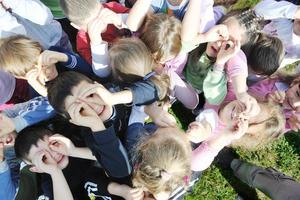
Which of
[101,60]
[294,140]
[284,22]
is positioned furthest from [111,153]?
[294,140]

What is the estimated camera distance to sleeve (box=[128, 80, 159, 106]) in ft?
8.60

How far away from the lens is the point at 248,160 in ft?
12.6

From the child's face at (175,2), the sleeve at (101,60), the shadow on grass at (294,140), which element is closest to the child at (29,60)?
the sleeve at (101,60)

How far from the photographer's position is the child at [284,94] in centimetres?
298

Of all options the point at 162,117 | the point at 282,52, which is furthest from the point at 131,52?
the point at 282,52

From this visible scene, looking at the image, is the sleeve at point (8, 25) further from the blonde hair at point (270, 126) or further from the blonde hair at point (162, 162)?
the blonde hair at point (270, 126)

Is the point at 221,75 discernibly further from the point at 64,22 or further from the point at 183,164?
the point at 64,22

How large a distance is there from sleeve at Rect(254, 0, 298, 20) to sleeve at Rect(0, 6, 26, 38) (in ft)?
5.92

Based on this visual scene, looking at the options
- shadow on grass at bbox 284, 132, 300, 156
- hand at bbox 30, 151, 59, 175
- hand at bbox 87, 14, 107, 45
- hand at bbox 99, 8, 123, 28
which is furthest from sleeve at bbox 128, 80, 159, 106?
shadow on grass at bbox 284, 132, 300, 156

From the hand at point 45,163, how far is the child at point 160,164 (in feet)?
1.66

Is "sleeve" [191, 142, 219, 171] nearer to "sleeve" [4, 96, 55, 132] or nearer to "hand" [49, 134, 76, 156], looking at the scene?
"hand" [49, 134, 76, 156]

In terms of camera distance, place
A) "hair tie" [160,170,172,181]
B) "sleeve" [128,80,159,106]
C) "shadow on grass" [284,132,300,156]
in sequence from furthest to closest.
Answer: "shadow on grass" [284,132,300,156], "sleeve" [128,80,159,106], "hair tie" [160,170,172,181]

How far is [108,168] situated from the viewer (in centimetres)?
254

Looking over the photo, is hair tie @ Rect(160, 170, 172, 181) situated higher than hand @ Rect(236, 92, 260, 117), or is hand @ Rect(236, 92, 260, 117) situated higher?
hand @ Rect(236, 92, 260, 117)
